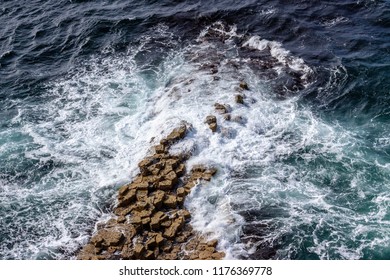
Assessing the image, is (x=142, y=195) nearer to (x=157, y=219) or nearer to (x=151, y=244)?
(x=157, y=219)

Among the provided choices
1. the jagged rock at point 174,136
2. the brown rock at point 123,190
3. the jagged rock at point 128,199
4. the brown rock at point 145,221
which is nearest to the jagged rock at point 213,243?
the brown rock at point 145,221

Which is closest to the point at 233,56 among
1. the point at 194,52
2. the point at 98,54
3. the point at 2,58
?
the point at 194,52

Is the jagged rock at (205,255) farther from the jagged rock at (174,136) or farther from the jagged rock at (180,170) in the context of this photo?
the jagged rock at (174,136)

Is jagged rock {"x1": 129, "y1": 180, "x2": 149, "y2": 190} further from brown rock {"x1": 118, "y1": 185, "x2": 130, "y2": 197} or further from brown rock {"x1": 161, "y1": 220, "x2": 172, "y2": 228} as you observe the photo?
brown rock {"x1": 161, "y1": 220, "x2": 172, "y2": 228}

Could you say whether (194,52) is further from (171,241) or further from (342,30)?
(171,241)

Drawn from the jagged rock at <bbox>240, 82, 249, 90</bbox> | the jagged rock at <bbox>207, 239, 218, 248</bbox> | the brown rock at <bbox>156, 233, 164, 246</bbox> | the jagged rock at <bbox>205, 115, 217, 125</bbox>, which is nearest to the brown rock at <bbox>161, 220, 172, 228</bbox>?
the brown rock at <bbox>156, 233, 164, 246</bbox>
